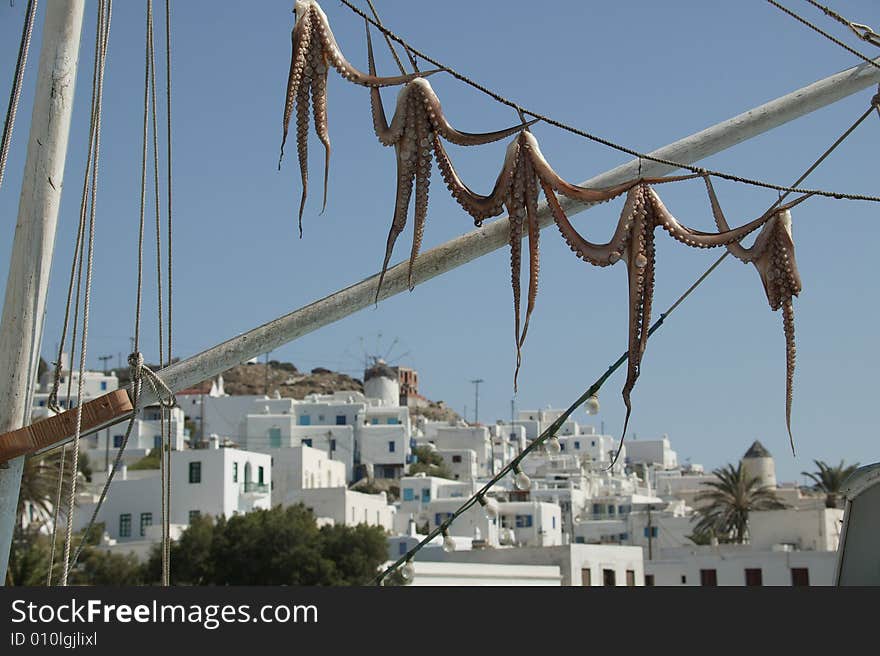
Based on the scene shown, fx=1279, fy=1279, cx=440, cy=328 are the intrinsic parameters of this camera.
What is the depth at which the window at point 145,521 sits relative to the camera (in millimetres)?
77900

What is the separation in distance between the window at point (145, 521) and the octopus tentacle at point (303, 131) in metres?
71.6

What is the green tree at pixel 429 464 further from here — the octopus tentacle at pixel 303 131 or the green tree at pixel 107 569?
the octopus tentacle at pixel 303 131

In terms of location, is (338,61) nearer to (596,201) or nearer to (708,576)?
(596,201)

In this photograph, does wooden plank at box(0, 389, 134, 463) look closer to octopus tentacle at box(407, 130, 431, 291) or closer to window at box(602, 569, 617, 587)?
octopus tentacle at box(407, 130, 431, 291)

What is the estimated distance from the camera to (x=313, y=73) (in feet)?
30.3

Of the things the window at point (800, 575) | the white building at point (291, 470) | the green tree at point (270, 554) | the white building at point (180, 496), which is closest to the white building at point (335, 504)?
the white building at point (180, 496)

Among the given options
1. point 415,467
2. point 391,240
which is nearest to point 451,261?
point 391,240

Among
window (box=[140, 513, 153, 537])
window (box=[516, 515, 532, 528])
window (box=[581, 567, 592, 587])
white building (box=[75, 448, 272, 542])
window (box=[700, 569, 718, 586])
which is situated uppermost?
white building (box=[75, 448, 272, 542])

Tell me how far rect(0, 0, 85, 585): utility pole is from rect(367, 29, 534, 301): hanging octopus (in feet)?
8.13

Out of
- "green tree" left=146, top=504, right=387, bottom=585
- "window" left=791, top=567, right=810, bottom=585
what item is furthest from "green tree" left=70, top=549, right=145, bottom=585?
"window" left=791, top=567, right=810, bottom=585

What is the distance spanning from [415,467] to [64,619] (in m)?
111

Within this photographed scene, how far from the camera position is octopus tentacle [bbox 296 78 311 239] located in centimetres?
887

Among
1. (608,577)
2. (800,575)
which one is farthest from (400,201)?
(800,575)

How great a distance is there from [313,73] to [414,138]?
0.89 m
